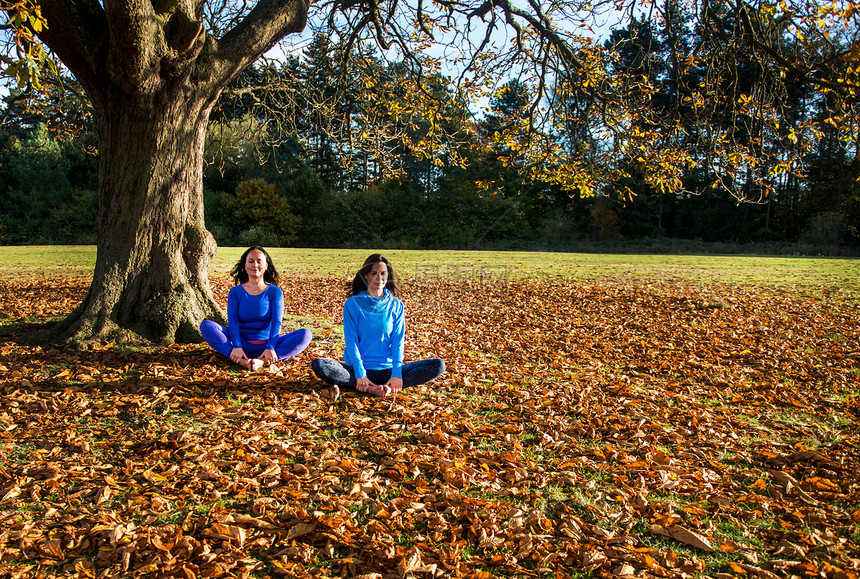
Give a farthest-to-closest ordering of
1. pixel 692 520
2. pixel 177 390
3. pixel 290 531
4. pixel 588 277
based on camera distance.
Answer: pixel 588 277 → pixel 177 390 → pixel 692 520 → pixel 290 531

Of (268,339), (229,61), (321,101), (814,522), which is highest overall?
(321,101)

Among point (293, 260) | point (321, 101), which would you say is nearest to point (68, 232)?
point (293, 260)

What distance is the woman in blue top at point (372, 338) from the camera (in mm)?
4923

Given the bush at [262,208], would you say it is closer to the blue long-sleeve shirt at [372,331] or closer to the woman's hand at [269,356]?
the woman's hand at [269,356]

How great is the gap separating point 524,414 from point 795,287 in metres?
12.3

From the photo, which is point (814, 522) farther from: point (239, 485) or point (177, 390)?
point (177, 390)

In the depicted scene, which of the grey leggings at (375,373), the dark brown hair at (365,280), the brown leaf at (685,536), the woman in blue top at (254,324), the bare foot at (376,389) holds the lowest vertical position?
the brown leaf at (685,536)

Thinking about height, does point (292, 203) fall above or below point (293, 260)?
above

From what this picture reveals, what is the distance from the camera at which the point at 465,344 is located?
795cm

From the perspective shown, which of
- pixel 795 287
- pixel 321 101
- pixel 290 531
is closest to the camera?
pixel 290 531

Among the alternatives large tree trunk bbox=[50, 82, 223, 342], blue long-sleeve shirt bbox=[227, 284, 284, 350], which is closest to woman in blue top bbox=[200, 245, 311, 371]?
blue long-sleeve shirt bbox=[227, 284, 284, 350]

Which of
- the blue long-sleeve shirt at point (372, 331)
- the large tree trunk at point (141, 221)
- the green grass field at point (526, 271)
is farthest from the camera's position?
the green grass field at point (526, 271)

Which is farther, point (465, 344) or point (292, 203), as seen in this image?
point (292, 203)

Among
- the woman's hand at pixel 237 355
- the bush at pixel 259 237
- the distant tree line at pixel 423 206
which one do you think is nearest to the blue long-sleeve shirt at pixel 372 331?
the woman's hand at pixel 237 355
